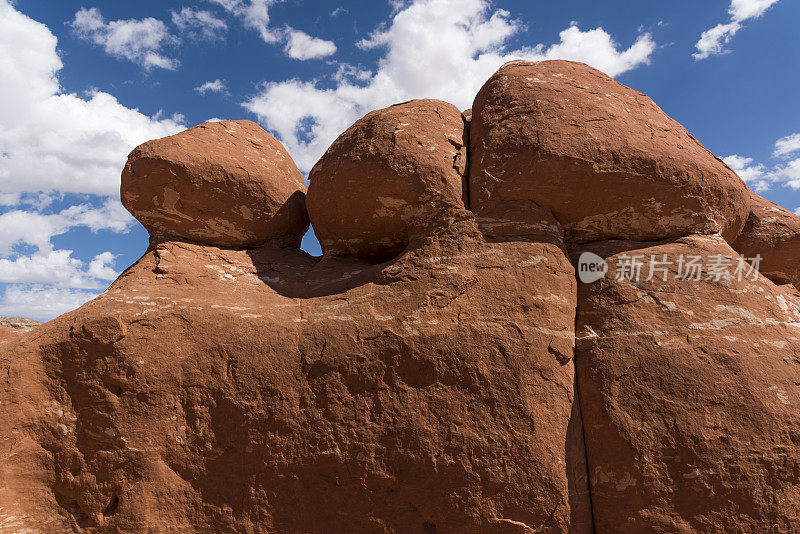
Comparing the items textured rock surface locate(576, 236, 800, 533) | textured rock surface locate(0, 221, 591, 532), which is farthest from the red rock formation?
textured rock surface locate(576, 236, 800, 533)

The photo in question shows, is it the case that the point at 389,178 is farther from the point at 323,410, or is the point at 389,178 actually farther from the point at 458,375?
the point at 323,410

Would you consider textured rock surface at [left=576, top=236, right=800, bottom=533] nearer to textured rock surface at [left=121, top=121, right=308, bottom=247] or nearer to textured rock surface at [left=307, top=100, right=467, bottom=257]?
textured rock surface at [left=307, top=100, right=467, bottom=257]

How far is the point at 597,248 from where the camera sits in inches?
160

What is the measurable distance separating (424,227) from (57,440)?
330 cm

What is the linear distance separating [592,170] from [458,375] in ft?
6.63

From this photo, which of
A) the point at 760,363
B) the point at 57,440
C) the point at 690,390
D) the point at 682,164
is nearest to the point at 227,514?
the point at 57,440

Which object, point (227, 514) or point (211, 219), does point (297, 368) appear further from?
point (211, 219)

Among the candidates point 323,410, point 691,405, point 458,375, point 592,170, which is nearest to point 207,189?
point 323,410

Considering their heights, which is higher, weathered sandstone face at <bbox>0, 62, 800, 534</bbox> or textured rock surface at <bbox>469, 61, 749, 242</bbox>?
textured rock surface at <bbox>469, 61, 749, 242</bbox>

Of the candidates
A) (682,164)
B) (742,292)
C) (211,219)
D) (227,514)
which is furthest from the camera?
(211,219)

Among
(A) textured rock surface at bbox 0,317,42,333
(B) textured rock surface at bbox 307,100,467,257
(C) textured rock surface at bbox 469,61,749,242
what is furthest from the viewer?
(A) textured rock surface at bbox 0,317,42,333

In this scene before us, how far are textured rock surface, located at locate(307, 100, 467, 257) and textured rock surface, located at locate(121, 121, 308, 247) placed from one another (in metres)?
0.61

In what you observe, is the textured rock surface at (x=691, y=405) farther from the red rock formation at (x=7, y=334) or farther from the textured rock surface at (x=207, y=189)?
the red rock formation at (x=7, y=334)

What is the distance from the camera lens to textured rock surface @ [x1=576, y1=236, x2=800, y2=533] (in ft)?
9.90
